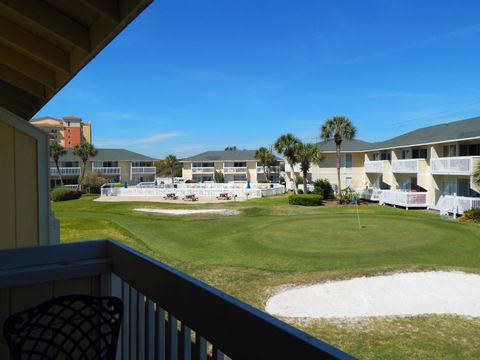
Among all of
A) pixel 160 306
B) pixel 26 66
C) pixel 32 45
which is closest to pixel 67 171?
pixel 26 66

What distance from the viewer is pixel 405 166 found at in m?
32.3

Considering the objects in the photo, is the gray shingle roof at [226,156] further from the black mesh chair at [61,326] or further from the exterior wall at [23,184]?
the black mesh chair at [61,326]

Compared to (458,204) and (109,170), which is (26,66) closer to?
(458,204)

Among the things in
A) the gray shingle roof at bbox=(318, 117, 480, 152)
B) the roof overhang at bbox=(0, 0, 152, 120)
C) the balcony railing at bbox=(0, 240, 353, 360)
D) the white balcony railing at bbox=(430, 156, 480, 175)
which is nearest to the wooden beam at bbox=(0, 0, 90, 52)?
the roof overhang at bbox=(0, 0, 152, 120)

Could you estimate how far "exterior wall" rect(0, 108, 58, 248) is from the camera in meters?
4.45

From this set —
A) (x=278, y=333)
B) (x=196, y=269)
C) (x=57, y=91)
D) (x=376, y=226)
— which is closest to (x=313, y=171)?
(x=376, y=226)

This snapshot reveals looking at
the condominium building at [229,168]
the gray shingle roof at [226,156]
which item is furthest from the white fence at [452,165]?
the gray shingle roof at [226,156]

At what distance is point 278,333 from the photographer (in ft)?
4.03

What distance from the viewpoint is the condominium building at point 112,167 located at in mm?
62184

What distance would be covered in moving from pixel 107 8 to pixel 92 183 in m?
57.1

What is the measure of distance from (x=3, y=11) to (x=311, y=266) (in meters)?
10.7

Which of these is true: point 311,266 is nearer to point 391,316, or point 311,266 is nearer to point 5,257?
point 391,316

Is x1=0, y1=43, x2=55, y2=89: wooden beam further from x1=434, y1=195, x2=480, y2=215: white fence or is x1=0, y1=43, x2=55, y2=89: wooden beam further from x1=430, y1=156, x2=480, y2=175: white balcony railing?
x1=430, y1=156, x2=480, y2=175: white balcony railing

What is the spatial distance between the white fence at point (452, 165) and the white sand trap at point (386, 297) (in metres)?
16.3
